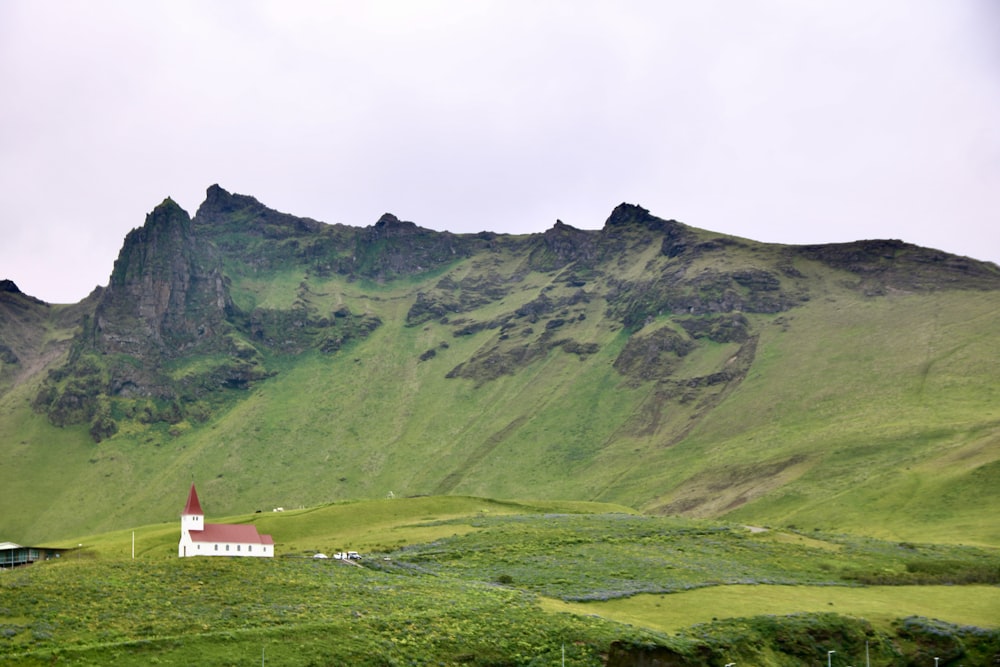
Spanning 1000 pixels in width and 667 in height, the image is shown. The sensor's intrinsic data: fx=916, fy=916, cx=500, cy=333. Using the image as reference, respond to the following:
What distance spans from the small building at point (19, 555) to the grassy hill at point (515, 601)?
3407 millimetres

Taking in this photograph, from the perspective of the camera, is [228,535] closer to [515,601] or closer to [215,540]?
[215,540]

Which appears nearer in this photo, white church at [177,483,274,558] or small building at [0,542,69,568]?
white church at [177,483,274,558]

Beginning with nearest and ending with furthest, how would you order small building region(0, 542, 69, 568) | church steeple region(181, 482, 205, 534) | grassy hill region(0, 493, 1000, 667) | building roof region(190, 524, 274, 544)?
grassy hill region(0, 493, 1000, 667) < building roof region(190, 524, 274, 544) < church steeple region(181, 482, 205, 534) < small building region(0, 542, 69, 568)

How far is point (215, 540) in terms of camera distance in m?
87.0

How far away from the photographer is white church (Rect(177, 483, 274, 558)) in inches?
3388

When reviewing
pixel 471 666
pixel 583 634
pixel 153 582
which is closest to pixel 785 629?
pixel 583 634

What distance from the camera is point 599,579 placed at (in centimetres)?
8375

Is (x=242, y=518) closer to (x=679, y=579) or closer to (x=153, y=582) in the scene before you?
(x=153, y=582)

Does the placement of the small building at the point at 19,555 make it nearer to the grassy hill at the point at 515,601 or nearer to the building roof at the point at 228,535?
the grassy hill at the point at 515,601

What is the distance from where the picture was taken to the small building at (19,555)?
3834 inches

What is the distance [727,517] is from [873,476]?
85.0ft

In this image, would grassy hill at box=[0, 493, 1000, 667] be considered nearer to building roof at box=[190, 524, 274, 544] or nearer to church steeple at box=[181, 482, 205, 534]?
building roof at box=[190, 524, 274, 544]

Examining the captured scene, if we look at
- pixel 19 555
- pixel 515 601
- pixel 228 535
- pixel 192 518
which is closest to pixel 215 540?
pixel 228 535

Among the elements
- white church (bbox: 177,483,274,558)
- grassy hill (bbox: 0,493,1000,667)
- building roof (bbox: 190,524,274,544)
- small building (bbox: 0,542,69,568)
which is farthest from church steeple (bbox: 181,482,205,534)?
small building (bbox: 0,542,69,568)
